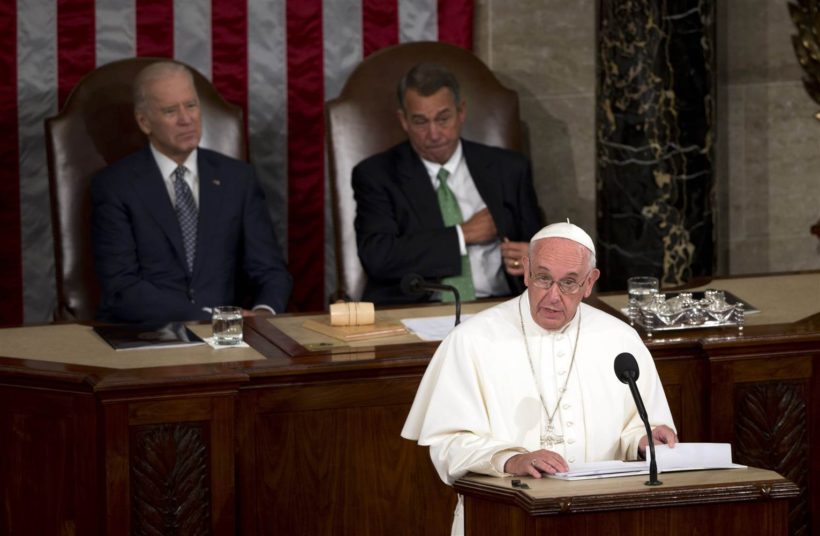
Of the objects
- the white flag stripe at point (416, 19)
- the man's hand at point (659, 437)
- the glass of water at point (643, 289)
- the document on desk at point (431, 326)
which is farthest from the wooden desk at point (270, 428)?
the white flag stripe at point (416, 19)

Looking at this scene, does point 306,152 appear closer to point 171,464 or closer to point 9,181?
point 9,181

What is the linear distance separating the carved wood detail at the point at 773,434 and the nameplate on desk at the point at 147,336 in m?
1.76

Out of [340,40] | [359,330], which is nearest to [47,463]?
[359,330]

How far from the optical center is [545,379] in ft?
12.6

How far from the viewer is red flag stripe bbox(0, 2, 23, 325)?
22.1 feet

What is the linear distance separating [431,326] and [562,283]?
1429 millimetres

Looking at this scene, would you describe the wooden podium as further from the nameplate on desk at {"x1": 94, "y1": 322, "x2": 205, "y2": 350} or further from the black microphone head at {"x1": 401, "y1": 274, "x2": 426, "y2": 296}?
the nameplate on desk at {"x1": 94, "y1": 322, "x2": 205, "y2": 350}

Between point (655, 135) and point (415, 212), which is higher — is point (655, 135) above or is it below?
above

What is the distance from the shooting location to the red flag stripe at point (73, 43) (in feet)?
22.3

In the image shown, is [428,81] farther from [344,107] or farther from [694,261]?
[694,261]

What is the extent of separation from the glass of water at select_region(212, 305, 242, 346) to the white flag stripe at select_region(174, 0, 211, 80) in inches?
96.8

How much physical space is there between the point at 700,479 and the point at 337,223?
3.51m

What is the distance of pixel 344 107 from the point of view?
6.65 m

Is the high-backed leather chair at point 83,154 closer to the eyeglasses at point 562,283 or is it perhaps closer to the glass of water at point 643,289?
the glass of water at point 643,289
